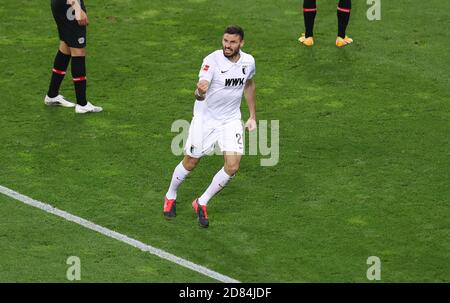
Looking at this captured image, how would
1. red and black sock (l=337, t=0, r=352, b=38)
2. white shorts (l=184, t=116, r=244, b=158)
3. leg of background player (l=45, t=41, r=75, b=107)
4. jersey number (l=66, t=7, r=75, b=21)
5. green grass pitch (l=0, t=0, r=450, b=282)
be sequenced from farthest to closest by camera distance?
red and black sock (l=337, t=0, r=352, b=38), leg of background player (l=45, t=41, r=75, b=107), jersey number (l=66, t=7, r=75, b=21), white shorts (l=184, t=116, r=244, b=158), green grass pitch (l=0, t=0, r=450, b=282)

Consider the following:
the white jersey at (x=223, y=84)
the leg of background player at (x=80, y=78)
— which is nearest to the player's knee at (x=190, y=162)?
the white jersey at (x=223, y=84)

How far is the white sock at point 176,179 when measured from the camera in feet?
44.1

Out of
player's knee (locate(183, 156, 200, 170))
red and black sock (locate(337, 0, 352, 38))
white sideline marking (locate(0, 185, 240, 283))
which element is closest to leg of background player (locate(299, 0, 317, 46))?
red and black sock (locate(337, 0, 352, 38))

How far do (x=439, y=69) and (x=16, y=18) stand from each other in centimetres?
673

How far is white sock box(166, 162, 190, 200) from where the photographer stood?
13453 millimetres

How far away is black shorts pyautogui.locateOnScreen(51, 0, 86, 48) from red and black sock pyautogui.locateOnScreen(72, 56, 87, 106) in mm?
202

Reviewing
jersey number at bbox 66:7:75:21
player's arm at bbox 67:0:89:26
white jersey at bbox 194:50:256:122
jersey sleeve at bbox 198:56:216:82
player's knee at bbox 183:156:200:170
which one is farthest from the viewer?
jersey number at bbox 66:7:75:21

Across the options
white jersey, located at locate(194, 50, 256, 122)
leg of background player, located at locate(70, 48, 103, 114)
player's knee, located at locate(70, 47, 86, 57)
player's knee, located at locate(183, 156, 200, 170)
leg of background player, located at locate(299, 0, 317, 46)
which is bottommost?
player's knee, located at locate(183, 156, 200, 170)

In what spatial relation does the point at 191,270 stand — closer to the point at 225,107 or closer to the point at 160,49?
the point at 225,107

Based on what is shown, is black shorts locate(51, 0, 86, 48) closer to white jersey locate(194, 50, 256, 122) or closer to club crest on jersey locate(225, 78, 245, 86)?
white jersey locate(194, 50, 256, 122)

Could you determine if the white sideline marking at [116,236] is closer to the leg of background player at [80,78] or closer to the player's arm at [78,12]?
the leg of background player at [80,78]

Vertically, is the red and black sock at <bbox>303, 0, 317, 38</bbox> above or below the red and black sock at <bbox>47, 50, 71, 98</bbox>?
above

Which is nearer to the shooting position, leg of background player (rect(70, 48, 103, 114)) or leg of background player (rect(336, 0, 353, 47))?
leg of background player (rect(70, 48, 103, 114))
